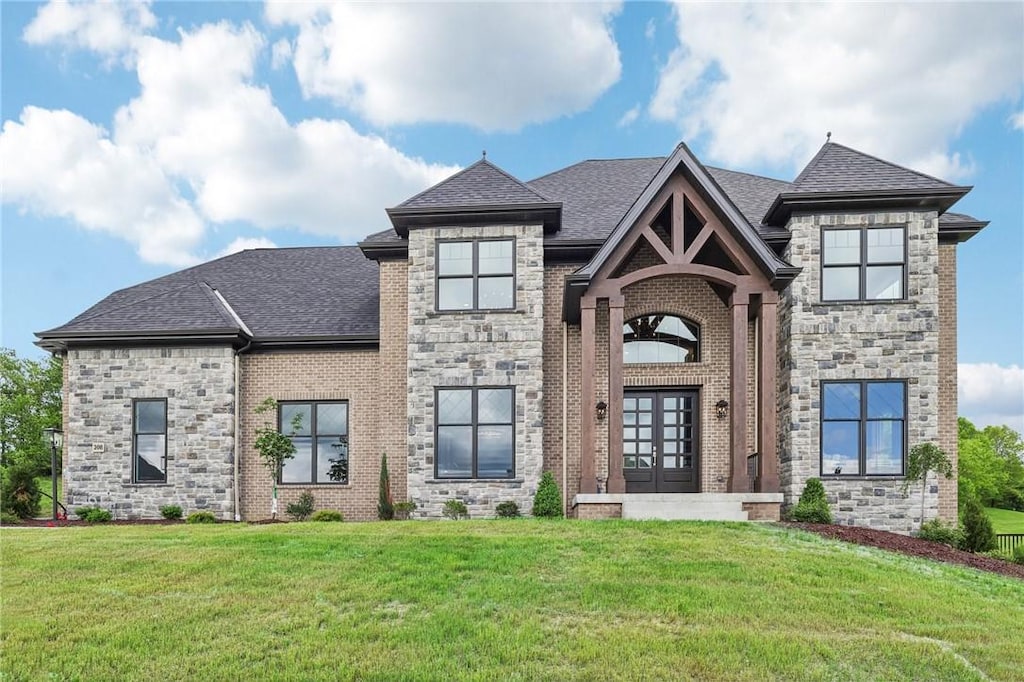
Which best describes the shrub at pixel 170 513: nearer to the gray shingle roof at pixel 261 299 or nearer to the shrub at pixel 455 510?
the gray shingle roof at pixel 261 299

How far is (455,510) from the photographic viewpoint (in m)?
14.5

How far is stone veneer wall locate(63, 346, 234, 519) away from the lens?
15617 mm

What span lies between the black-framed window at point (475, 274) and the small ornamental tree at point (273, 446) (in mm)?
4251

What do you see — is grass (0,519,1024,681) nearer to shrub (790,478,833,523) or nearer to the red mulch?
the red mulch

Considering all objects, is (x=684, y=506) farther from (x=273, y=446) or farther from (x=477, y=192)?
(x=273, y=446)

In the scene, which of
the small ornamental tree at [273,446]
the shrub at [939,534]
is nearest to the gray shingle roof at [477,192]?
the small ornamental tree at [273,446]

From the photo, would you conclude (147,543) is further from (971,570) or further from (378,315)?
(971,570)

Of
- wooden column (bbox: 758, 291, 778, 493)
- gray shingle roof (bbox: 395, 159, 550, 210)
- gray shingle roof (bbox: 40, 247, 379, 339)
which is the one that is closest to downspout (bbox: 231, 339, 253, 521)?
gray shingle roof (bbox: 40, 247, 379, 339)

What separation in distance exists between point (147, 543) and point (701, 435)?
10345 mm

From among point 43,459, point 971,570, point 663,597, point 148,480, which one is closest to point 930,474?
point 971,570

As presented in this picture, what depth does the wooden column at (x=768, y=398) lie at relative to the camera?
1332 cm

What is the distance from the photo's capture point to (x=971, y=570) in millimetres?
10828

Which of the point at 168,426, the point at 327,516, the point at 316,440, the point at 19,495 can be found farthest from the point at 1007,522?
the point at 19,495

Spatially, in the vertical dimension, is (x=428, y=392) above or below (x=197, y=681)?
above
